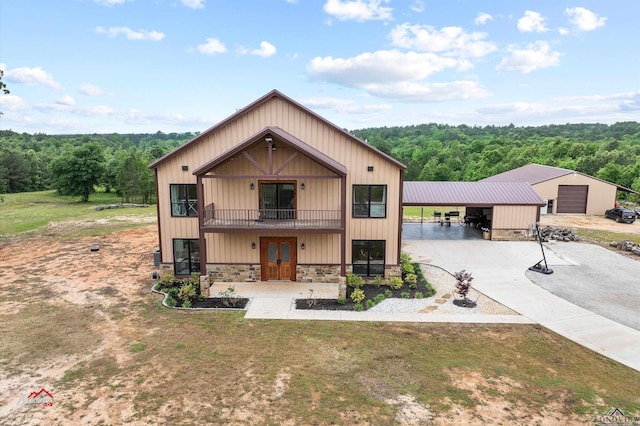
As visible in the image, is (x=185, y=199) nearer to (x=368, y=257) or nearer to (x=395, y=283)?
(x=368, y=257)

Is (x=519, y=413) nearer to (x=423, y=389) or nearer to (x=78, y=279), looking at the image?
(x=423, y=389)

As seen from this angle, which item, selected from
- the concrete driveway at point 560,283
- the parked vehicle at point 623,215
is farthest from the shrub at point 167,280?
the parked vehicle at point 623,215

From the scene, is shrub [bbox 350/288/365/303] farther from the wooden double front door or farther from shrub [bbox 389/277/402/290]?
the wooden double front door

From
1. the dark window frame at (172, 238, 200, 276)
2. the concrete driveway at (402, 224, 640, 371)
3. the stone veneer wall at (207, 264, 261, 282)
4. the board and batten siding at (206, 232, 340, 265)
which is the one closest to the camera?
the concrete driveway at (402, 224, 640, 371)


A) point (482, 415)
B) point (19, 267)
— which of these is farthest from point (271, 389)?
point (19, 267)

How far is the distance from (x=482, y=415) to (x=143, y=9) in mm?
29461

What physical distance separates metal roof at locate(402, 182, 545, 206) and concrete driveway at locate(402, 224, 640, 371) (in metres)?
2.62

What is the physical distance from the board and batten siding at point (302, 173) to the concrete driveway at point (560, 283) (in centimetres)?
524

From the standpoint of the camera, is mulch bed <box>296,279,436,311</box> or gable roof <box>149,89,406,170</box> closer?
mulch bed <box>296,279,436,311</box>

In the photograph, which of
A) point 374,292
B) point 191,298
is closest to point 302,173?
point 374,292

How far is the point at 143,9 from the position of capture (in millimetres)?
25734

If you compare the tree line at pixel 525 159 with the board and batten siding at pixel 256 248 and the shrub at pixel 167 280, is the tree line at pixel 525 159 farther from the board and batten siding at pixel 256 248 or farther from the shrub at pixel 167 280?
the shrub at pixel 167 280

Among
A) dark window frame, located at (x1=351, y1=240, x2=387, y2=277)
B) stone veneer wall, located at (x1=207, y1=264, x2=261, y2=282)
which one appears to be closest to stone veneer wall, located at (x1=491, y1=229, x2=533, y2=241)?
dark window frame, located at (x1=351, y1=240, x2=387, y2=277)

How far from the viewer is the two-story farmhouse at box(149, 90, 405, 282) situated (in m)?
16.9
